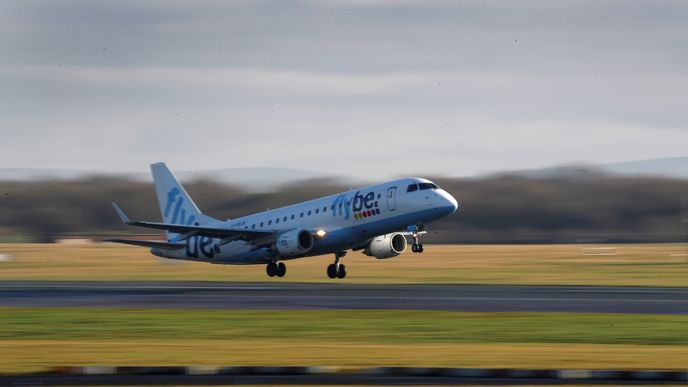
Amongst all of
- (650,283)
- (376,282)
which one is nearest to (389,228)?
(376,282)

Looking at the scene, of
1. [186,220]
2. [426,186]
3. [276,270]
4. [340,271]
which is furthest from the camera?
[186,220]

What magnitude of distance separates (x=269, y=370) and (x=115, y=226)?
549ft

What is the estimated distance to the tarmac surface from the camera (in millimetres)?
40781

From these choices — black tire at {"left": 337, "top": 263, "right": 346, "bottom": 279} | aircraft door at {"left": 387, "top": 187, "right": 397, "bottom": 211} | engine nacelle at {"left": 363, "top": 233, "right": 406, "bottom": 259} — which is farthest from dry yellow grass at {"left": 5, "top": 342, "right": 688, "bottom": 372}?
black tire at {"left": 337, "top": 263, "right": 346, "bottom": 279}

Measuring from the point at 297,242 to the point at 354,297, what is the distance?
11847mm

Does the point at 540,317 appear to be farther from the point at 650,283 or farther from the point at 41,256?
the point at 41,256

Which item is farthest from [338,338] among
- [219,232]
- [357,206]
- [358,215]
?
[219,232]

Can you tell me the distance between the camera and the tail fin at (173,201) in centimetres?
6825

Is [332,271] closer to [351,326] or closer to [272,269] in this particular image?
[272,269]

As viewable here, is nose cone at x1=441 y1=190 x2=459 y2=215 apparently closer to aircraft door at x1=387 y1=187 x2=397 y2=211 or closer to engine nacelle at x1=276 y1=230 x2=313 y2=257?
aircraft door at x1=387 y1=187 x2=397 y2=211

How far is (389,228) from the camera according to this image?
55.3 m

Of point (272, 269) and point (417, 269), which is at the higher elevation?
point (417, 269)

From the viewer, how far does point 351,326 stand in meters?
33.7

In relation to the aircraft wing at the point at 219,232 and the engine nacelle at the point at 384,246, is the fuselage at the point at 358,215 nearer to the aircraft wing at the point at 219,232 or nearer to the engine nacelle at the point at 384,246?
the engine nacelle at the point at 384,246
